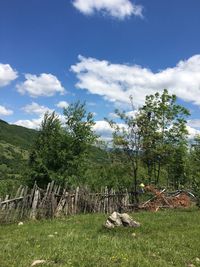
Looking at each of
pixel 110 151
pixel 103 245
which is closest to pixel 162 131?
pixel 110 151

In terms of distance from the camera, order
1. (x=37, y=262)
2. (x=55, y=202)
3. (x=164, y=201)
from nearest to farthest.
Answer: (x=37, y=262) < (x=55, y=202) < (x=164, y=201)

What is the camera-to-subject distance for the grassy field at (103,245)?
779 cm

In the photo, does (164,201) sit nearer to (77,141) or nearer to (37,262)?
(77,141)

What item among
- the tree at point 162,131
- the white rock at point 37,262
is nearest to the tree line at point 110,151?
the tree at point 162,131

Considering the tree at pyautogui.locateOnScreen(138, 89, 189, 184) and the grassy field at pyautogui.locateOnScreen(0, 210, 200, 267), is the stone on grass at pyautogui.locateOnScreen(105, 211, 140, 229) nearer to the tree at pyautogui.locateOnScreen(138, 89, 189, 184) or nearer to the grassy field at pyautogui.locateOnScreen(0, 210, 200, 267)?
the grassy field at pyautogui.locateOnScreen(0, 210, 200, 267)

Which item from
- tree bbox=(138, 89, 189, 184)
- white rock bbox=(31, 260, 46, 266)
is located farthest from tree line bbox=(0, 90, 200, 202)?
white rock bbox=(31, 260, 46, 266)

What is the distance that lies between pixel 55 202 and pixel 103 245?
7.80 meters

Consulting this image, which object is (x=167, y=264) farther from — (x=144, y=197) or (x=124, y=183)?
(x=124, y=183)

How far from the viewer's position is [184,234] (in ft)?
38.3

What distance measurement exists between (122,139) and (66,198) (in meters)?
8.63

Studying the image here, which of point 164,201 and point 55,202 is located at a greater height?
point 164,201

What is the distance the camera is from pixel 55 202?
16922 millimetres

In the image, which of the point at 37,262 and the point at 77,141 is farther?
the point at 77,141

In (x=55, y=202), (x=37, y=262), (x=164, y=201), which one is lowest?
(x=37, y=262)
